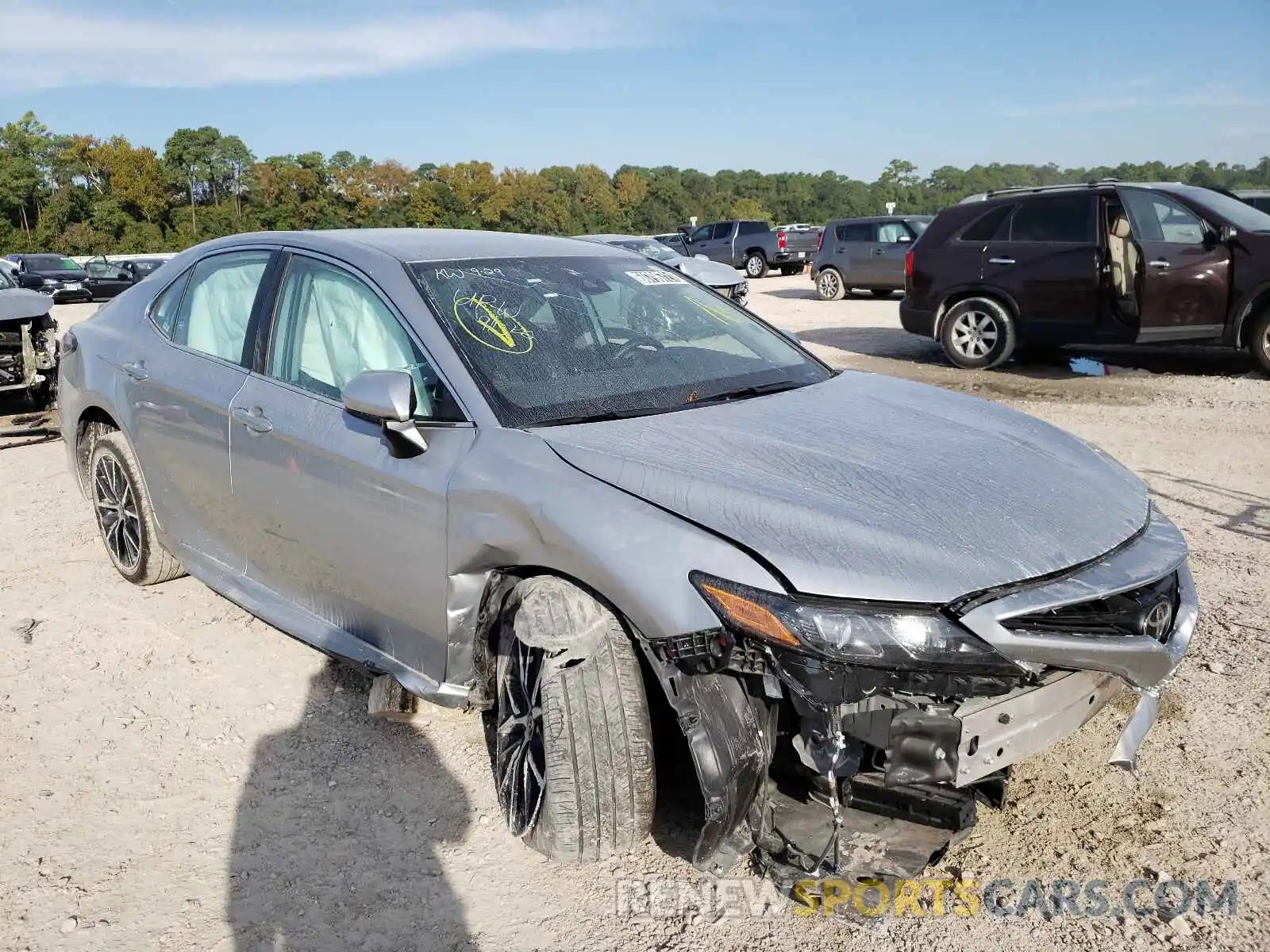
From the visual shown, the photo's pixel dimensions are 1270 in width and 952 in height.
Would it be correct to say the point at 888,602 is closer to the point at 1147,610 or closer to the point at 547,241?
the point at 1147,610

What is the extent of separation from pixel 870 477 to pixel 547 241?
199 cm

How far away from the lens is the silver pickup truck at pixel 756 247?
29344 mm

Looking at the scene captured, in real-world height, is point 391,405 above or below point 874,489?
above

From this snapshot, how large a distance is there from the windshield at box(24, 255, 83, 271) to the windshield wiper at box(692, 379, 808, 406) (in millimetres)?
31090

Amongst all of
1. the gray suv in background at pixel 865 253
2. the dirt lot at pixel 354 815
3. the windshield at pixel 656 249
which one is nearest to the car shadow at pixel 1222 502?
the dirt lot at pixel 354 815

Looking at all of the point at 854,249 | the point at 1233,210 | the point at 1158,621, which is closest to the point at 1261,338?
the point at 1233,210

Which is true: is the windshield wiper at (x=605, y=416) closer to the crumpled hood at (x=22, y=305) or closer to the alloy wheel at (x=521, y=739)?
the alloy wheel at (x=521, y=739)

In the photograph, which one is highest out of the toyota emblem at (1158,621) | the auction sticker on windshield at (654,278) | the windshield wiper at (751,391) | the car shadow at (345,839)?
the auction sticker on windshield at (654,278)

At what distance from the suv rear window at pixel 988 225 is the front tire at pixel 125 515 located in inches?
350

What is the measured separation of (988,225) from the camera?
1087 centimetres

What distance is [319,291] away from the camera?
11.8 ft

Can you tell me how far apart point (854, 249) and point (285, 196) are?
5886 cm

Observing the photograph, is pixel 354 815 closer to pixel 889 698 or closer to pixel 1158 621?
pixel 889 698

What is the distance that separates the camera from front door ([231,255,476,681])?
298cm
